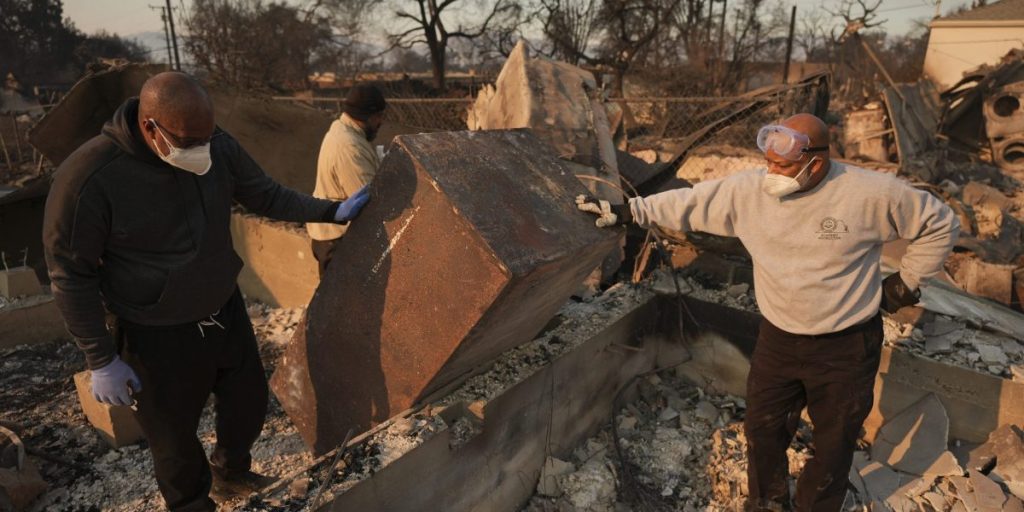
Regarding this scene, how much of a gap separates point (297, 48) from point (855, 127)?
2383 centimetres

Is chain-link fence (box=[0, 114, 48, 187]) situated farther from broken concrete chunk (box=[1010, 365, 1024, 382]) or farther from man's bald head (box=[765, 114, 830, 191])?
broken concrete chunk (box=[1010, 365, 1024, 382])

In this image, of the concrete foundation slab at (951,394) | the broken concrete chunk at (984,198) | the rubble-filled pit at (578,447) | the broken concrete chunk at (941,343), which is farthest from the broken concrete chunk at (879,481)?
the broken concrete chunk at (984,198)

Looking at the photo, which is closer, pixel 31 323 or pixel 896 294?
pixel 896 294

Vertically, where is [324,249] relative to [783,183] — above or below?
below

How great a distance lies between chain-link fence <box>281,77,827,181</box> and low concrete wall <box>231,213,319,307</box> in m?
2.46

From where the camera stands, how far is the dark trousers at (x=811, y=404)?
246 centimetres

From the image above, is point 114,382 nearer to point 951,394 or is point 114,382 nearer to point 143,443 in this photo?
point 143,443

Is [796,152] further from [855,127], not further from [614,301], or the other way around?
[855,127]

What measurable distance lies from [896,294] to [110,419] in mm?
4070

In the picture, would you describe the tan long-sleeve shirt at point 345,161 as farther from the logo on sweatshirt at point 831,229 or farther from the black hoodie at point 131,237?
the logo on sweatshirt at point 831,229

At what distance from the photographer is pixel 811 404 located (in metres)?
2.62

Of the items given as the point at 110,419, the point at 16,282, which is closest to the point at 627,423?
the point at 110,419

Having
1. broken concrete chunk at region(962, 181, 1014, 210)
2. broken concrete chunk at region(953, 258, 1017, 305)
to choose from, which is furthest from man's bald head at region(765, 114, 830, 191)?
broken concrete chunk at region(962, 181, 1014, 210)

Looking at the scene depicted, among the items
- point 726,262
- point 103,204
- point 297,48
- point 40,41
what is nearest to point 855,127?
point 726,262
